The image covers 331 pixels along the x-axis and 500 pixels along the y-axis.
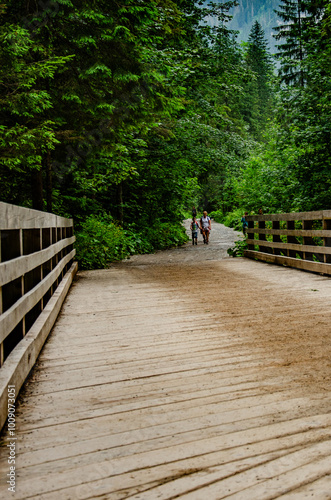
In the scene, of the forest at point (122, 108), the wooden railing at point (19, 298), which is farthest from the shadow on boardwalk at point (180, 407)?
the forest at point (122, 108)

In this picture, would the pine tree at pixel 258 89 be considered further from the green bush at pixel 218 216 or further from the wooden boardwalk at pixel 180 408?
the wooden boardwalk at pixel 180 408

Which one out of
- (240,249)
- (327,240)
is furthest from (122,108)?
(240,249)

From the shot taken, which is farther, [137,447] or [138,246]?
[138,246]

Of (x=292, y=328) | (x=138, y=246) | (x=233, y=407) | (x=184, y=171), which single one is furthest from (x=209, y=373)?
(x=184, y=171)

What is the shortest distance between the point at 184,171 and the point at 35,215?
15945 millimetres

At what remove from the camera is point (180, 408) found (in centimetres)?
295

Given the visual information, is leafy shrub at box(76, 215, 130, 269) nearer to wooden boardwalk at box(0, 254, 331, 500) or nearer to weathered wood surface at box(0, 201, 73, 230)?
wooden boardwalk at box(0, 254, 331, 500)

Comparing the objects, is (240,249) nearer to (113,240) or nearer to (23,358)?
(113,240)

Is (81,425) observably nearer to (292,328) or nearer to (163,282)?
(292,328)

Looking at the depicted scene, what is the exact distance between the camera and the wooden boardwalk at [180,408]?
2107 millimetres

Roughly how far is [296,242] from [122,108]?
16.5ft

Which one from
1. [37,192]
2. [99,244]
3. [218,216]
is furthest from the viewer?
[218,216]

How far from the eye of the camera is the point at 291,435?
251cm

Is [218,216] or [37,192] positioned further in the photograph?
[218,216]
